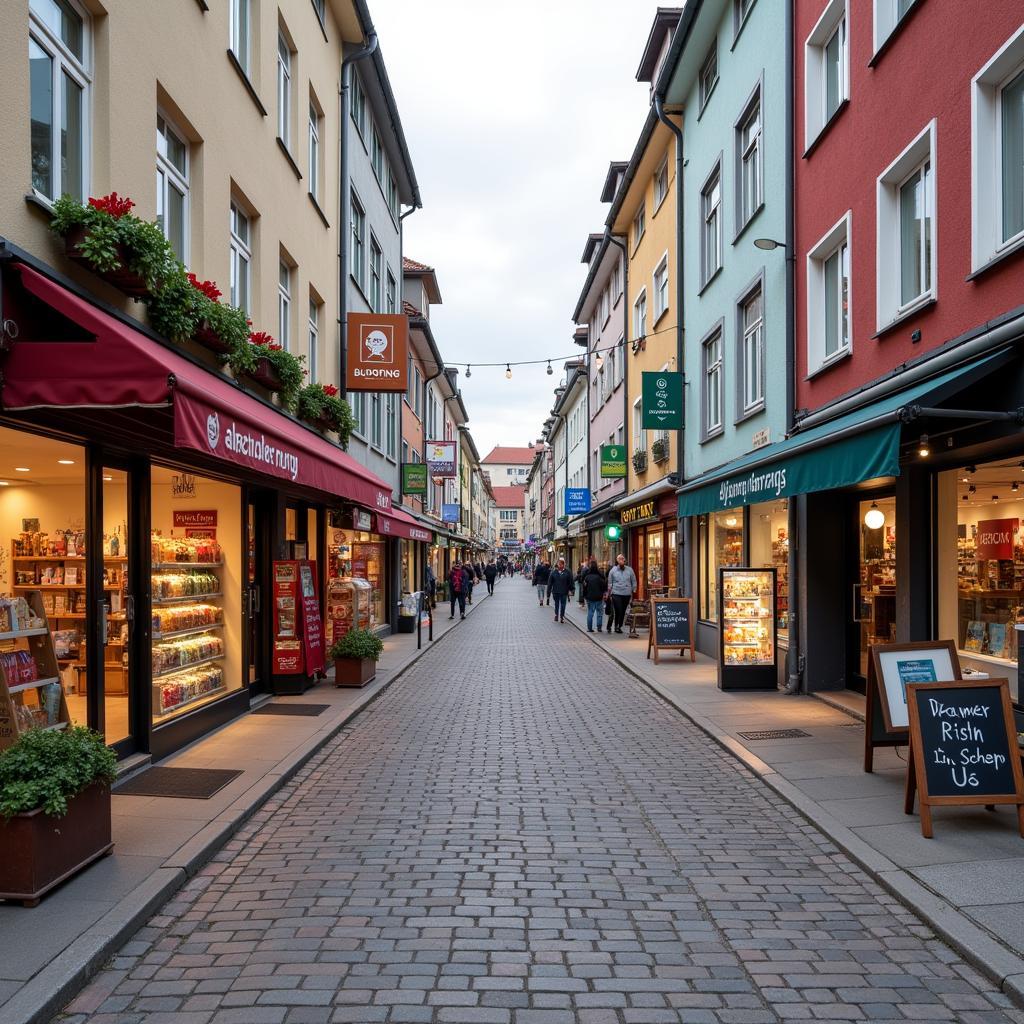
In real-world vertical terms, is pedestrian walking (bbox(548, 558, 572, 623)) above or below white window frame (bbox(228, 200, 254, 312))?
below

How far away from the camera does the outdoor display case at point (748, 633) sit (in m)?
12.7

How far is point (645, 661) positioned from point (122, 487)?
10818 mm

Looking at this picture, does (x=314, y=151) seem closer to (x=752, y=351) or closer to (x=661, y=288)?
(x=752, y=351)

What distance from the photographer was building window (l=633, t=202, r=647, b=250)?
82.6 feet

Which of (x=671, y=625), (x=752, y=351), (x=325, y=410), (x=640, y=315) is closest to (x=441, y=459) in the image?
(x=640, y=315)

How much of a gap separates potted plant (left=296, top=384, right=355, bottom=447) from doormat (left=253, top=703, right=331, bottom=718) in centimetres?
414

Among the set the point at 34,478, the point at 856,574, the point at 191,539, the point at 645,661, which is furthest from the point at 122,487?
Answer: the point at 645,661

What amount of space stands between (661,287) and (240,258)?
44.1 ft

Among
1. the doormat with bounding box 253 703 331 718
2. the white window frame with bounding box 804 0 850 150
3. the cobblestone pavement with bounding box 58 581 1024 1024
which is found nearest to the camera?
the cobblestone pavement with bounding box 58 581 1024 1024

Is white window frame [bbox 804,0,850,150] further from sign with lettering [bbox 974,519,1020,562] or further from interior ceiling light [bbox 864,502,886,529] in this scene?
sign with lettering [bbox 974,519,1020,562]

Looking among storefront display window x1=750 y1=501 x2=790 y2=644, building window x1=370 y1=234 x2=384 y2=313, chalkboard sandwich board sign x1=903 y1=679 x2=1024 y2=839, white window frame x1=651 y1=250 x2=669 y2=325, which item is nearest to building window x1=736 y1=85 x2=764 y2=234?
storefront display window x1=750 y1=501 x2=790 y2=644

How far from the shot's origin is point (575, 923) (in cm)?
472

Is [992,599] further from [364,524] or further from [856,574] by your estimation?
[364,524]

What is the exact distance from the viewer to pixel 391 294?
2481cm
